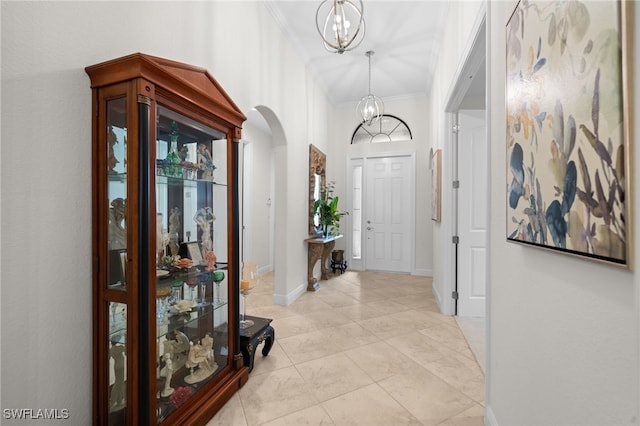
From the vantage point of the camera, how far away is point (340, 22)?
203 cm

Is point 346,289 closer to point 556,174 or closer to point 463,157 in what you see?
point 463,157

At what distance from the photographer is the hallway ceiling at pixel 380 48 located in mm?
3242

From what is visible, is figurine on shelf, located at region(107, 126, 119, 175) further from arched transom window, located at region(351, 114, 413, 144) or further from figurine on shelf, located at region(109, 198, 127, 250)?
arched transom window, located at region(351, 114, 413, 144)

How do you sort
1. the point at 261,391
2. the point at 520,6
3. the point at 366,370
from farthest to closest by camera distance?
the point at 366,370 < the point at 261,391 < the point at 520,6

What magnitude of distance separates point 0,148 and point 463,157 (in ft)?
11.9

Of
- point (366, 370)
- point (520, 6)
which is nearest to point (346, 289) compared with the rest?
point (366, 370)

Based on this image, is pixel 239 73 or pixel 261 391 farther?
pixel 239 73

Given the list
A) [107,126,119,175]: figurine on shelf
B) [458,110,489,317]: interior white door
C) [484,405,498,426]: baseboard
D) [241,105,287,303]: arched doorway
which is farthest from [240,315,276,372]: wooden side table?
[241,105,287,303]: arched doorway

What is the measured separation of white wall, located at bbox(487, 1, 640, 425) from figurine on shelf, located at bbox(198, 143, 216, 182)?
5.39ft

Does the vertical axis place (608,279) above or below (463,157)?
below

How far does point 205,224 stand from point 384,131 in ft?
15.6

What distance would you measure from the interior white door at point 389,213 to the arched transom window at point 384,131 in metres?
0.40

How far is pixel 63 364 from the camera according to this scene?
4.17 feet

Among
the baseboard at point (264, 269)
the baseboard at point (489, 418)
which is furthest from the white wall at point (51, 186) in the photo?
the baseboard at point (264, 269)
